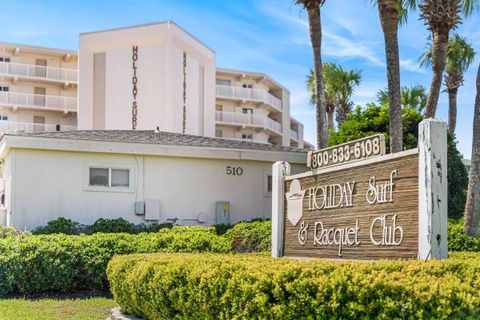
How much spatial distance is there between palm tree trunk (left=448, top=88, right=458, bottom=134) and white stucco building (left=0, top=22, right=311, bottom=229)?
31.1 feet

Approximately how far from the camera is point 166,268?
7.52m

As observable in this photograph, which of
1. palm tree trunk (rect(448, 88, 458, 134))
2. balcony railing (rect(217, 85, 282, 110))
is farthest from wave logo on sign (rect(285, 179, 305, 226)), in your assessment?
balcony railing (rect(217, 85, 282, 110))

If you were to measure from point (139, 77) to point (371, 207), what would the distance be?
2822 cm

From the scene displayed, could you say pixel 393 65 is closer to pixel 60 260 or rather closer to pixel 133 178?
pixel 133 178

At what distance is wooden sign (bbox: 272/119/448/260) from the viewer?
19.8ft

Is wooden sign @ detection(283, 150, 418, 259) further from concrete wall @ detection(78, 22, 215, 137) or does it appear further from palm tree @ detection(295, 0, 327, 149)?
concrete wall @ detection(78, 22, 215, 137)

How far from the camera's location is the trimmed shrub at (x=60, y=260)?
11.9 m

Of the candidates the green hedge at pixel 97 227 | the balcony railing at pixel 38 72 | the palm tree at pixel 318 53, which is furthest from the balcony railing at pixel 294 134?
the green hedge at pixel 97 227

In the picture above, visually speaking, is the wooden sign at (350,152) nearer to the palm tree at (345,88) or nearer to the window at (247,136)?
the palm tree at (345,88)

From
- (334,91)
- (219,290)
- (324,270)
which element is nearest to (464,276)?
(324,270)

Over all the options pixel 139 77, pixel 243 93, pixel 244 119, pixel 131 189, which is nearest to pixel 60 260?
pixel 131 189

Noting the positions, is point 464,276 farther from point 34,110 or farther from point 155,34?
point 34,110

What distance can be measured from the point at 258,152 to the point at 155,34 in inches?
641

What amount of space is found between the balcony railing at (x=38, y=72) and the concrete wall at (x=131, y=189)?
34266 mm
